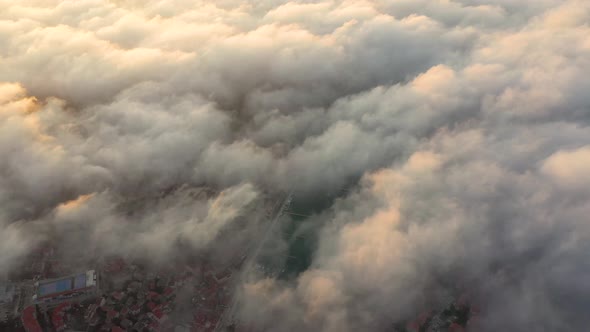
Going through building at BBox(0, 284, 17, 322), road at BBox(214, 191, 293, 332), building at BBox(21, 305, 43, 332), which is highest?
building at BBox(0, 284, 17, 322)

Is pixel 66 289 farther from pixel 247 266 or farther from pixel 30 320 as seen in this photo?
pixel 247 266

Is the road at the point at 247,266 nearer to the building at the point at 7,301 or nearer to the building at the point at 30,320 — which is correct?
the building at the point at 30,320

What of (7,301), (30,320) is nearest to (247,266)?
(30,320)

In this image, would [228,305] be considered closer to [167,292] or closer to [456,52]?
[167,292]

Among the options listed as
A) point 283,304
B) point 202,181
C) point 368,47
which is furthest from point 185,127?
point 368,47

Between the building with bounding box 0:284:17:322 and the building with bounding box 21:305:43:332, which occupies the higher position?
the building with bounding box 0:284:17:322

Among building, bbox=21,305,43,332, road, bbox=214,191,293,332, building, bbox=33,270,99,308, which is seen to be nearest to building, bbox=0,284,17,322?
building, bbox=21,305,43,332

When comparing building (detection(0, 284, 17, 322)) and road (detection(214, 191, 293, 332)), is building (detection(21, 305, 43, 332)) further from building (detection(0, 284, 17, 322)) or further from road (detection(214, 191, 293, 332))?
road (detection(214, 191, 293, 332))

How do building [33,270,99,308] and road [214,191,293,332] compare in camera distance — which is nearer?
road [214,191,293,332]
